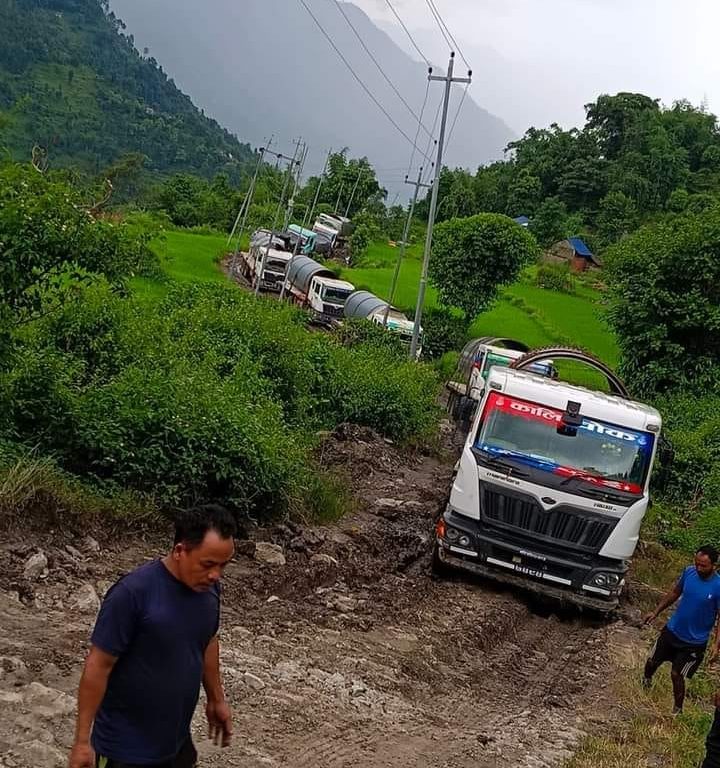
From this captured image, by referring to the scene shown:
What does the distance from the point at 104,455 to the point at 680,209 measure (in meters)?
57.6

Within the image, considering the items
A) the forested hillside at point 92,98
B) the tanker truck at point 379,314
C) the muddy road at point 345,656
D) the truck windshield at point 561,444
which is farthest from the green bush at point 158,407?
the forested hillside at point 92,98

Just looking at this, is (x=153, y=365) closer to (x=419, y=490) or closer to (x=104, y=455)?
(x=104, y=455)

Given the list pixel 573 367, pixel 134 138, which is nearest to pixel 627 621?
pixel 573 367

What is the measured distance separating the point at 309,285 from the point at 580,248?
24484 millimetres

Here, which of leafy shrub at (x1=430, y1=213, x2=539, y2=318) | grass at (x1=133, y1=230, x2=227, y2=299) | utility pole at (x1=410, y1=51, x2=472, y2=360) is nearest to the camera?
utility pole at (x1=410, y1=51, x2=472, y2=360)

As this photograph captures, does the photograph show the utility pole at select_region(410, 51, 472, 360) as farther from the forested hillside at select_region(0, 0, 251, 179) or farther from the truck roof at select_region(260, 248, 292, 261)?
the forested hillside at select_region(0, 0, 251, 179)

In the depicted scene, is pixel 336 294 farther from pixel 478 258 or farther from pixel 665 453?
pixel 665 453

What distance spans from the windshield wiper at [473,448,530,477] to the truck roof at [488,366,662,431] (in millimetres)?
886

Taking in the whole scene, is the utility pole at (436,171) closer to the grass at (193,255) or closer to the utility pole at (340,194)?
the grass at (193,255)

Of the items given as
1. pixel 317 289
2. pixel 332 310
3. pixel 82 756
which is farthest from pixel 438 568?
pixel 317 289

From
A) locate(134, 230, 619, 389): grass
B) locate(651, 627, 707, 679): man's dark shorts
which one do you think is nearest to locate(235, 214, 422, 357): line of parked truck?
locate(134, 230, 619, 389): grass

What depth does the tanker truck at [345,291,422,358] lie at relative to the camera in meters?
34.8

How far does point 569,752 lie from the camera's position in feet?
21.6

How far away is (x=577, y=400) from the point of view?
36.2 feet
